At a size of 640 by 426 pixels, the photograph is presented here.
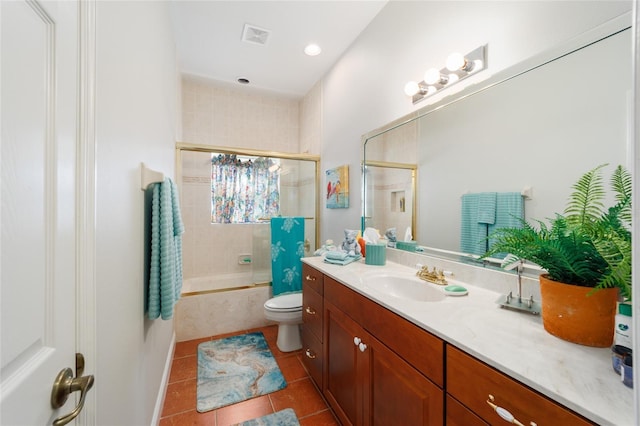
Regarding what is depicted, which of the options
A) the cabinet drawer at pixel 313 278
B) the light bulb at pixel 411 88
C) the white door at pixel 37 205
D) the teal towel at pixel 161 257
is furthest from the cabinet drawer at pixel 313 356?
the light bulb at pixel 411 88

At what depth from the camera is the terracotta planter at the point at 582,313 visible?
68cm

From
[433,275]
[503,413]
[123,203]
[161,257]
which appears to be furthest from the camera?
[433,275]

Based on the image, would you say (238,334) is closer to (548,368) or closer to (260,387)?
(260,387)

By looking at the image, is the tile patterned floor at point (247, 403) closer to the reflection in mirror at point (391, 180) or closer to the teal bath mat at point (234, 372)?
the teal bath mat at point (234, 372)

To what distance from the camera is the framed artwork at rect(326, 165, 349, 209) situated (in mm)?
2371

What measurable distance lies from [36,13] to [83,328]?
684mm

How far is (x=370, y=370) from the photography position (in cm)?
112

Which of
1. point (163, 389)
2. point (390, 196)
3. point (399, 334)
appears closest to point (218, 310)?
point (163, 389)

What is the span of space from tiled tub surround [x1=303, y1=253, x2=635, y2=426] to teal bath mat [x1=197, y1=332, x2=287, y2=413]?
3.73ft

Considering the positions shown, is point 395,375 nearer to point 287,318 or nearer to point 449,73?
point 287,318

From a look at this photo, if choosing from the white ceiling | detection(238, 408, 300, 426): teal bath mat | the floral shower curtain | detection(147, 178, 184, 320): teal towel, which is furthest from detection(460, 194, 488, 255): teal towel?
the floral shower curtain

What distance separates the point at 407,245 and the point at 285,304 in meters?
1.15

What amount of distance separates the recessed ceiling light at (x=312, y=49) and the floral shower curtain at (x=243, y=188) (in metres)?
1.21

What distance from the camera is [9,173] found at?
16.3 inches
